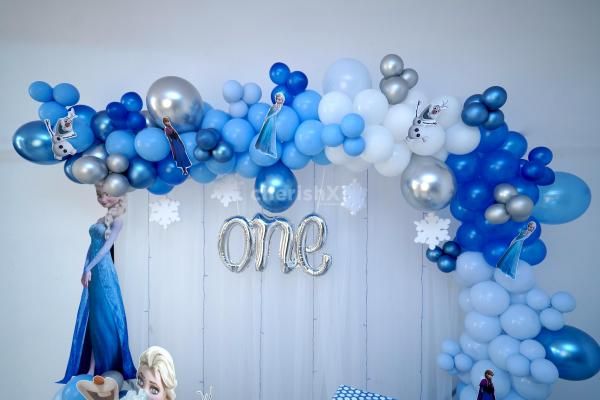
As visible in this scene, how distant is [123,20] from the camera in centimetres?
278

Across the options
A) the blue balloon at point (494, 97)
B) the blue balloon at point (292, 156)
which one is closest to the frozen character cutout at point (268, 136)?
the blue balloon at point (292, 156)

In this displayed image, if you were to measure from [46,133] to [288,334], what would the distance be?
5.57 ft

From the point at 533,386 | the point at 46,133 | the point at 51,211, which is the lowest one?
the point at 533,386

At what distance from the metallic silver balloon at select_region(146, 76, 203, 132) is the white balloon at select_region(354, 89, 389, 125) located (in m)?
0.76

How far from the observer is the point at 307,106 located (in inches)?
87.7

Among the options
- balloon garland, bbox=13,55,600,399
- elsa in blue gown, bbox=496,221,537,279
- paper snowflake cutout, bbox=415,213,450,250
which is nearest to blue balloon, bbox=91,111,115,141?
balloon garland, bbox=13,55,600,399

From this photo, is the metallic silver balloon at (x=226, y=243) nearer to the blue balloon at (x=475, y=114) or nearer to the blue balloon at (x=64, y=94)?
the blue balloon at (x=64, y=94)

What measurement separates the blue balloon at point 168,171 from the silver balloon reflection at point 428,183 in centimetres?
111

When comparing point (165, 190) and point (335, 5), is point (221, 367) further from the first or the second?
point (335, 5)

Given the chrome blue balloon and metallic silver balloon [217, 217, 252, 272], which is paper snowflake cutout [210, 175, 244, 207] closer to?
metallic silver balloon [217, 217, 252, 272]

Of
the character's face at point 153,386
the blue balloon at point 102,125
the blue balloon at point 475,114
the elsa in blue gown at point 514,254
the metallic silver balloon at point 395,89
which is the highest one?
the metallic silver balloon at point 395,89

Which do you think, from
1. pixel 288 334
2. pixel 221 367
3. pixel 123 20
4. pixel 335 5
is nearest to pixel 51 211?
pixel 123 20

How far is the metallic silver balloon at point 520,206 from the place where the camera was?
208 centimetres

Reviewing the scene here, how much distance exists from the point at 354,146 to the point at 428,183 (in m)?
0.39
